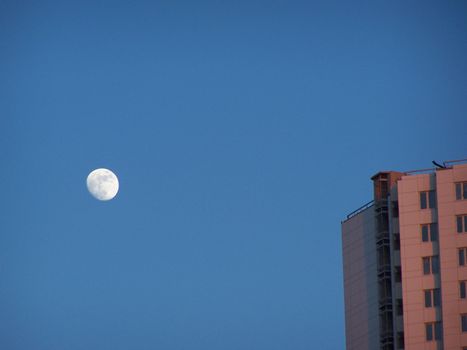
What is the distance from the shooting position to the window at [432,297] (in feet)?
561

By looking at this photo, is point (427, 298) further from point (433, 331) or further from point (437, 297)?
point (433, 331)

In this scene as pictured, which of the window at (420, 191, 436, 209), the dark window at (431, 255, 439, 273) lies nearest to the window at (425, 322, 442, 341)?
the dark window at (431, 255, 439, 273)

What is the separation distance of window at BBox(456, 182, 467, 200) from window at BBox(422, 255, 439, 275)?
7.29 m

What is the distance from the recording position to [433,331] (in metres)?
171

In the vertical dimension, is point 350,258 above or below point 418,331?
above

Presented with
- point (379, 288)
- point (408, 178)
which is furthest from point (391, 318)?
point (408, 178)

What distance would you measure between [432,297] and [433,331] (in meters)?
3.75

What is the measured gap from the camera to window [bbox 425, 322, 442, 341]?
17050cm

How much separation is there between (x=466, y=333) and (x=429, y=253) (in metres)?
9.80

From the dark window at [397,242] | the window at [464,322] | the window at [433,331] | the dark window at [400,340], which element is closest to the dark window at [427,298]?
the window at [433,331]

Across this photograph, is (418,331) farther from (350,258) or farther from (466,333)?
(350,258)

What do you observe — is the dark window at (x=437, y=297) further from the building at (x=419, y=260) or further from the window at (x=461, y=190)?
the window at (x=461, y=190)

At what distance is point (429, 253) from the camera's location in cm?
17175

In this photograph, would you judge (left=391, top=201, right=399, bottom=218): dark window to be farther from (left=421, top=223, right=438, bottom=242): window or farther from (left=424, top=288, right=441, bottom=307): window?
(left=424, top=288, right=441, bottom=307): window
